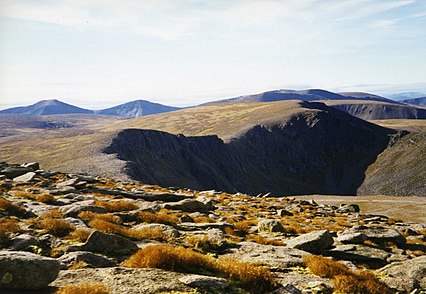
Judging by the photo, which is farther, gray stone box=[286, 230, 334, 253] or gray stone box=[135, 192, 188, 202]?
gray stone box=[135, 192, 188, 202]

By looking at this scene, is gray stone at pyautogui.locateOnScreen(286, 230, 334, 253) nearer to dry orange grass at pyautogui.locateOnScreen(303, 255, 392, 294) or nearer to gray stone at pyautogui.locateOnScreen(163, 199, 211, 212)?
dry orange grass at pyautogui.locateOnScreen(303, 255, 392, 294)

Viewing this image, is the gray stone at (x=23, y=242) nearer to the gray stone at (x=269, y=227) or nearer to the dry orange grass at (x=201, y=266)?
the dry orange grass at (x=201, y=266)

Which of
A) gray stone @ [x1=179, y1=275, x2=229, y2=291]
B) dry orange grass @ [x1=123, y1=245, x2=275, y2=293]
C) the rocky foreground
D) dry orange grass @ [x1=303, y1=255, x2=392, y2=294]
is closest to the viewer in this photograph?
the rocky foreground

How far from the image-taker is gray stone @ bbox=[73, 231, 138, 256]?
39.5 ft

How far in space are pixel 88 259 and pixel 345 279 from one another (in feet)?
26.0

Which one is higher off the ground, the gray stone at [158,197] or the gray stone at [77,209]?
the gray stone at [77,209]

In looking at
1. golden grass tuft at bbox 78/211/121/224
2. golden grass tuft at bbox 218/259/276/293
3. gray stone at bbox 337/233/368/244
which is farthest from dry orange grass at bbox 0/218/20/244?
gray stone at bbox 337/233/368/244

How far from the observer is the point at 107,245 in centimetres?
1236

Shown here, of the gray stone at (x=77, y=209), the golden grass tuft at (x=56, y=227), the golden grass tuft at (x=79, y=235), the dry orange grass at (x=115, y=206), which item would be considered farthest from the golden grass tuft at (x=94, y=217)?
the dry orange grass at (x=115, y=206)

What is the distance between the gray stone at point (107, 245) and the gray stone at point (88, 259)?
94cm

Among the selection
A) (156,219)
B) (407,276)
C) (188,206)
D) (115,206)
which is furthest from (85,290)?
(188,206)

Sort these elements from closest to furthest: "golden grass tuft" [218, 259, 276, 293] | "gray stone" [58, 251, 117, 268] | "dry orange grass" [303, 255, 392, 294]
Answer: "golden grass tuft" [218, 259, 276, 293] → "dry orange grass" [303, 255, 392, 294] → "gray stone" [58, 251, 117, 268]

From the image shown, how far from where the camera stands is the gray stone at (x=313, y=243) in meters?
16.4

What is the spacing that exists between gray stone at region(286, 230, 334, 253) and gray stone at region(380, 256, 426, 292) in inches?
135
